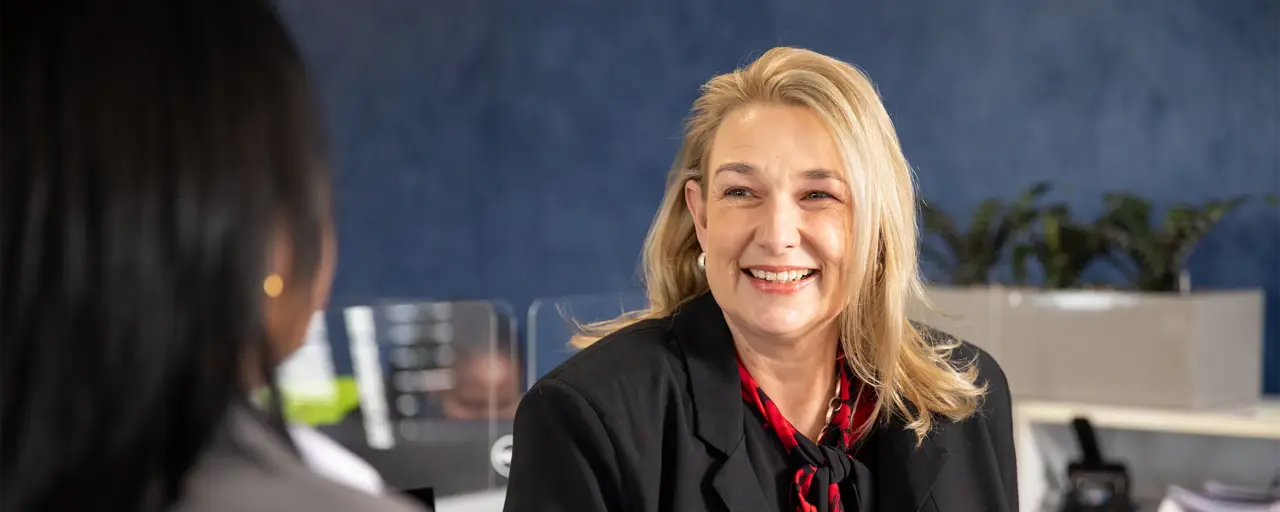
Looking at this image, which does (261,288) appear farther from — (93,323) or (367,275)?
(367,275)

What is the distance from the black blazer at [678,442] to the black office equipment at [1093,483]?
1171 mm

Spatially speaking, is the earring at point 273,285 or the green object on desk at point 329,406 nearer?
the earring at point 273,285

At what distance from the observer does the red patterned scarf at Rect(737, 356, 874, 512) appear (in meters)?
A: 1.54

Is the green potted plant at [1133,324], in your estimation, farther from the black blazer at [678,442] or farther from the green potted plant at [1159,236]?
the black blazer at [678,442]

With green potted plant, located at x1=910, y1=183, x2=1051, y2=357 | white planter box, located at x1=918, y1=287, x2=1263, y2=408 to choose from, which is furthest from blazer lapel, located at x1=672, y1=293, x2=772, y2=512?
green potted plant, located at x1=910, y1=183, x2=1051, y2=357

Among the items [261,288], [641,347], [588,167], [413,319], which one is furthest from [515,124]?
[261,288]

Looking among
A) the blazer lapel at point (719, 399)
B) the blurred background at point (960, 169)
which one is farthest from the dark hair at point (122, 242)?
the blurred background at point (960, 169)

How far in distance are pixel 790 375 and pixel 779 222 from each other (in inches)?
8.4

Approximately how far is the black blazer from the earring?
2.93 ft

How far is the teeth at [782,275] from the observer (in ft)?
5.16

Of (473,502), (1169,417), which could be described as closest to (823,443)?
(473,502)

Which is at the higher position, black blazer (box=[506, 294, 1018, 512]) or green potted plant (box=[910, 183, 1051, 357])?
green potted plant (box=[910, 183, 1051, 357])

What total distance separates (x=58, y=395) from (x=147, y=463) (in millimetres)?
42

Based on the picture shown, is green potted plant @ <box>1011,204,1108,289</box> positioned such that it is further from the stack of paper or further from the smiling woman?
the smiling woman
